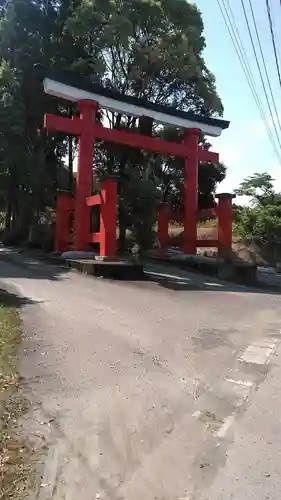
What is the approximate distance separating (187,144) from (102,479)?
1663 cm

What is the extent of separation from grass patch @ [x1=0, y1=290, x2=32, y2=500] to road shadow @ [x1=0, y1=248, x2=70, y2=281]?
262 inches

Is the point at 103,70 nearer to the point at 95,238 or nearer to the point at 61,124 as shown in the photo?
the point at 61,124

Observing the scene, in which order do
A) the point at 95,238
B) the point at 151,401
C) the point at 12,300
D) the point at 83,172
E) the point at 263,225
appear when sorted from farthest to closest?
the point at 263,225 → the point at 83,172 → the point at 95,238 → the point at 12,300 → the point at 151,401

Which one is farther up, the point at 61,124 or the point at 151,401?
the point at 61,124

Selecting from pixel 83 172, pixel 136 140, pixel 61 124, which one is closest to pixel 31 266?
pixel 83 172

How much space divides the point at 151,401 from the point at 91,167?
12453mm

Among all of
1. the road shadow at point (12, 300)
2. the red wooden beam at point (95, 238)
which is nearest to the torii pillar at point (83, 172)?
the red wooden beam at point (95, 238)

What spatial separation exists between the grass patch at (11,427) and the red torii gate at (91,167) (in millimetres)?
8181

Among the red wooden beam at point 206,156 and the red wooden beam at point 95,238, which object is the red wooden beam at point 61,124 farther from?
the red wooden beam at point 206,156

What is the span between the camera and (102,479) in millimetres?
2857

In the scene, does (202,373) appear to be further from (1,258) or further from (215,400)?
(1,258)

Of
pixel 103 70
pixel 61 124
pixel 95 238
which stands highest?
pixel 103 70

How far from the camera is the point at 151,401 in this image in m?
4.22

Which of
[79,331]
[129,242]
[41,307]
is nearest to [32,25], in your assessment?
[129,242]
